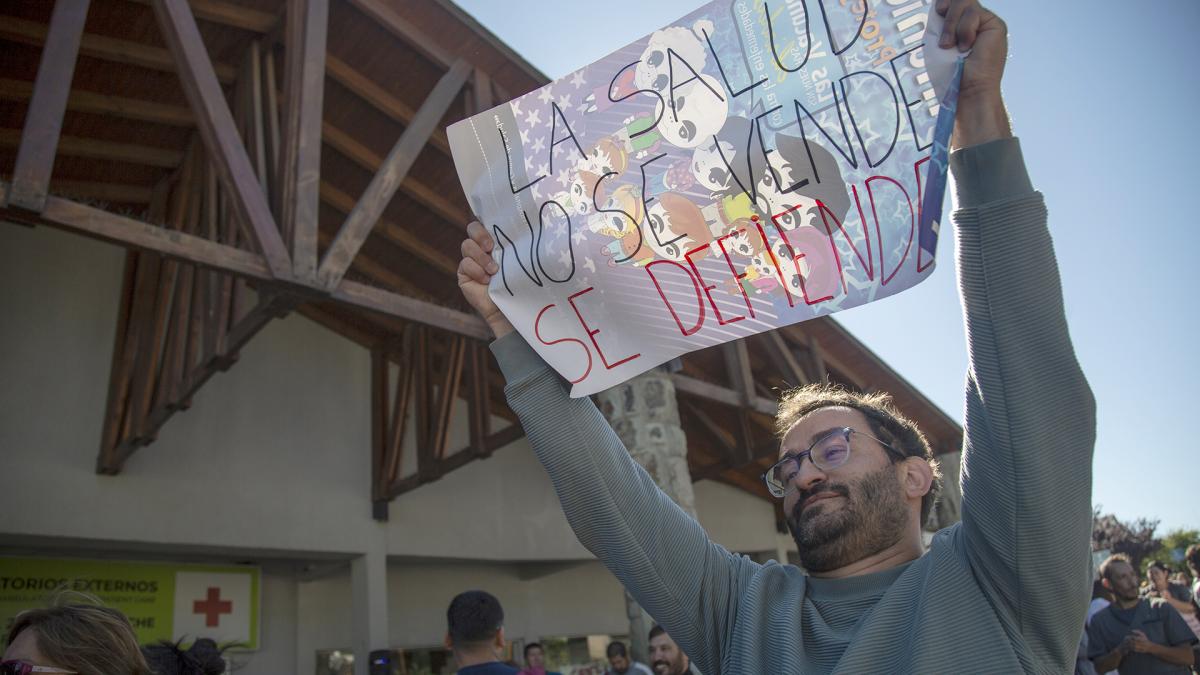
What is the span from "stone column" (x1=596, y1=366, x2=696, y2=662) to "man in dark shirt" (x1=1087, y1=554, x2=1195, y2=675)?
288cm

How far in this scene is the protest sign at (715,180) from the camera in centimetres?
140

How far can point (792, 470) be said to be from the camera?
145 centimetres

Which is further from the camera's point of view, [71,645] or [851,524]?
[71,645]

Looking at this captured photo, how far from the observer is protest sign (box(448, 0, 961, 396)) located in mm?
1401

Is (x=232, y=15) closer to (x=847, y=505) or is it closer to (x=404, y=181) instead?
(x=404, y=181)

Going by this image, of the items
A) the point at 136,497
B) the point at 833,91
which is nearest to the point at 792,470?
the point at 833,91

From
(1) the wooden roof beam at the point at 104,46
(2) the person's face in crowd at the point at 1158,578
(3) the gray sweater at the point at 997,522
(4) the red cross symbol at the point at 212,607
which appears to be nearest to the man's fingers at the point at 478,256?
(3) the gray sweater at the point at 997,522

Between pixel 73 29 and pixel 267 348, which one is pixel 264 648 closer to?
pixel 267 348

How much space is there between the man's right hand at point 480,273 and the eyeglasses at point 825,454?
0.57 metres

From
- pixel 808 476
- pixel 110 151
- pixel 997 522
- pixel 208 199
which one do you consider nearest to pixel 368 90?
pixel 208 199

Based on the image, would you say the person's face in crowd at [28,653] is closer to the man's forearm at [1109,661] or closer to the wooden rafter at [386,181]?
the wooden rafter at [386,181]

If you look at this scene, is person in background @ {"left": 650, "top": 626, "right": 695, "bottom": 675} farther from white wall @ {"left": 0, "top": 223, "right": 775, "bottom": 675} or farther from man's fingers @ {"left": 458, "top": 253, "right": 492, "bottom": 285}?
white wall @ {"left": 0, "top": 223, "right": 775, "bottom": 675}

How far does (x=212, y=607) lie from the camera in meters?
9.12

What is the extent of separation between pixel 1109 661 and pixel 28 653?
4.52m
